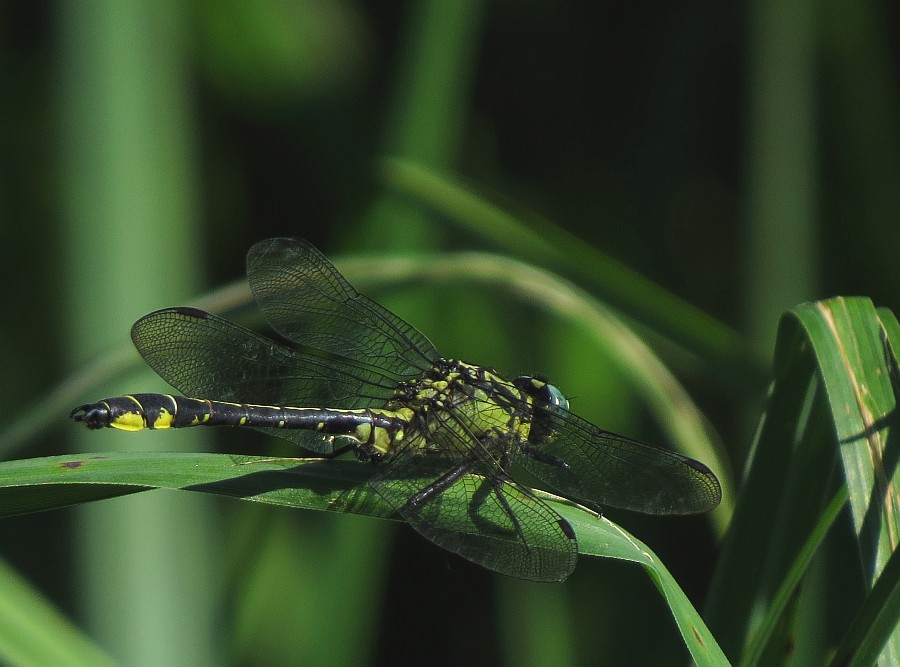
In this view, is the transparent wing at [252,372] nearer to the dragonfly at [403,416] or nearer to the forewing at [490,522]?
the dragonfly at [403,416]

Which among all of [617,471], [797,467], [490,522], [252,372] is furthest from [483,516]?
[252,372]

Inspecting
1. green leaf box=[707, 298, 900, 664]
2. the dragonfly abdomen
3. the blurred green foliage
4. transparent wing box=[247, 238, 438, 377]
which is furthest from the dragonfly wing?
the blurred green foliage

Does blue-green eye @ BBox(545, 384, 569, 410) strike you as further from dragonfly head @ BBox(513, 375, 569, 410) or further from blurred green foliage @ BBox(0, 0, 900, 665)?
blurred green foliage @ BBox(0, 0, 900, 665)

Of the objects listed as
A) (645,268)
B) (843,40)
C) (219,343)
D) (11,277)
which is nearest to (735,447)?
(645,268)

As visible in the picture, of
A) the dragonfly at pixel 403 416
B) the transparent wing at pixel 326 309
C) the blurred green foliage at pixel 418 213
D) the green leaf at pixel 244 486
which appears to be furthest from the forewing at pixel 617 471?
the blurred green foliage at pixel 418 213

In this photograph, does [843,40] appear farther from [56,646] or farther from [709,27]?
[56,646]

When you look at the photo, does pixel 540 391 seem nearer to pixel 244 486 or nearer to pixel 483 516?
pixel 483 516
